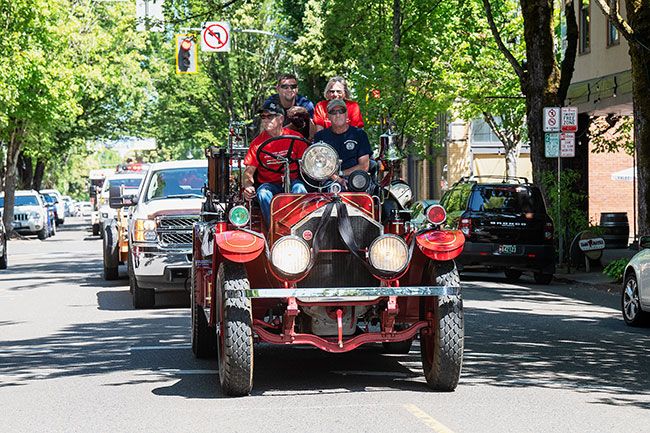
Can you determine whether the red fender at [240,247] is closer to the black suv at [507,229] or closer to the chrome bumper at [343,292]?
the chrome bumper at [343,292]

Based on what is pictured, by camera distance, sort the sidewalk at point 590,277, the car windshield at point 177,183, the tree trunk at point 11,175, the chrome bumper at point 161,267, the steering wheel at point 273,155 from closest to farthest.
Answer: the steering wheel at point 273,155
the chrome bumper at point 161,267
the car windshield at point 177,183
the sidewalk at point 590,277
the tree trunk at point 11,175

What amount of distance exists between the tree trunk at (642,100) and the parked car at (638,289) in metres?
6.52

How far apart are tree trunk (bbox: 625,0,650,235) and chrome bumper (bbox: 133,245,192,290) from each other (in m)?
8.79

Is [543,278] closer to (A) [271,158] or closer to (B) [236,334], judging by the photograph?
(A) [271,158]

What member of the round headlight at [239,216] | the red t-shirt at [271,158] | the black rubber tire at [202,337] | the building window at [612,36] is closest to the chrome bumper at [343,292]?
the round headlight at [239,216]

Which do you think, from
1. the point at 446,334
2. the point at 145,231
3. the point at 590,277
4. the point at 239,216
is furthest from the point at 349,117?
the point at 590,277

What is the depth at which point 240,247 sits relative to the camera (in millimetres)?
9734

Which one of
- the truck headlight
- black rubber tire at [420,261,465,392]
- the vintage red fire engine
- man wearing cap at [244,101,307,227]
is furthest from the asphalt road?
man wearing cap at [244,101,307,227]

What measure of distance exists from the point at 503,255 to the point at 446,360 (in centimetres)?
1357

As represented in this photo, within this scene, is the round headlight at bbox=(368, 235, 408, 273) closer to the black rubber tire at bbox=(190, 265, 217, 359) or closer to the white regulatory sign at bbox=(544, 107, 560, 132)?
the black rubber tire at bbox=(190, 265, 217, 359)

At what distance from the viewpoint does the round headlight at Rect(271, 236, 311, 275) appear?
32.1 feet

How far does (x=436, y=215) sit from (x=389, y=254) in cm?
53

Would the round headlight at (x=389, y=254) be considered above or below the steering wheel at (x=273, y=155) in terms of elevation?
below

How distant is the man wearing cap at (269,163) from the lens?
10.6 meters
